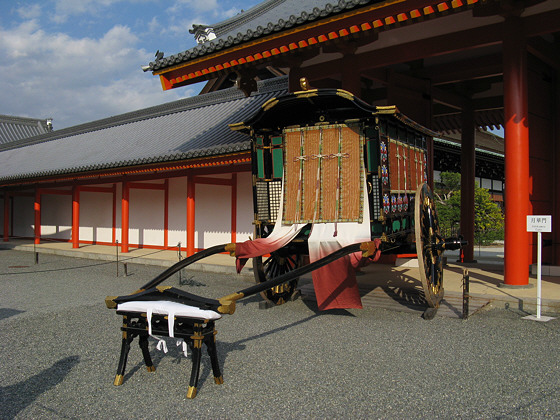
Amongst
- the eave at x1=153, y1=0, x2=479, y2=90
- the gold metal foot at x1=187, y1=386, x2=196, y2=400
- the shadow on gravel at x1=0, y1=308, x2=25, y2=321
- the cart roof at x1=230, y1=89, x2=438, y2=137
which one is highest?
the eave at x1=153, y1=0, x2=479, y2=90

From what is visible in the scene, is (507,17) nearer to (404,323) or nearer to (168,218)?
(404,323)

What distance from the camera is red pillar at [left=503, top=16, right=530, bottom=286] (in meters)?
7.34

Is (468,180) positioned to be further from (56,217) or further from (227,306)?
(56,217)

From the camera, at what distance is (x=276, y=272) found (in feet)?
23.9

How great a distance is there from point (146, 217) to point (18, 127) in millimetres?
21201

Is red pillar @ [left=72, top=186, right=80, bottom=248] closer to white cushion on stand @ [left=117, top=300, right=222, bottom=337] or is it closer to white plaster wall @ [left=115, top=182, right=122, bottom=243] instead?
white plaster wall @ [left=115, top=182, right=122, bottom=243]

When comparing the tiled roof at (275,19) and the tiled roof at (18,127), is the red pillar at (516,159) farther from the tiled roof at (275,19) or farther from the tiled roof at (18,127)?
the tiled roof at (18,127)

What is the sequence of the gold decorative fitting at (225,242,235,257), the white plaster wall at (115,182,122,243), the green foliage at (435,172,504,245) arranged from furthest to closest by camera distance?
the green foliage at (435,172,504,245), the white plaster wall at (115,182,122,243), the gold decorative fitting at (225,242,235,257)

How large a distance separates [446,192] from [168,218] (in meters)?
12.9

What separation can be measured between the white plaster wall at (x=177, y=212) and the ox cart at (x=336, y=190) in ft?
27.8

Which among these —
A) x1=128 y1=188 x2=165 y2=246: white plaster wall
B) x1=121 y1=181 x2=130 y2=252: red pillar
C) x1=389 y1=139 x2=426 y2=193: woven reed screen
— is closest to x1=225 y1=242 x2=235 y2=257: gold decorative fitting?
x1=389 y1=139 x2=426 y2=193: woven reed screen

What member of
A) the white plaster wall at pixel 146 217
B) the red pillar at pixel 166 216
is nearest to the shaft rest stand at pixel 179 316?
the red pillar at pixel 166 216

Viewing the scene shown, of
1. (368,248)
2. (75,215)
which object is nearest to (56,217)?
(75,215)

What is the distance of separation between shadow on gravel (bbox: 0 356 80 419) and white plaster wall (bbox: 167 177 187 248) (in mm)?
10308
